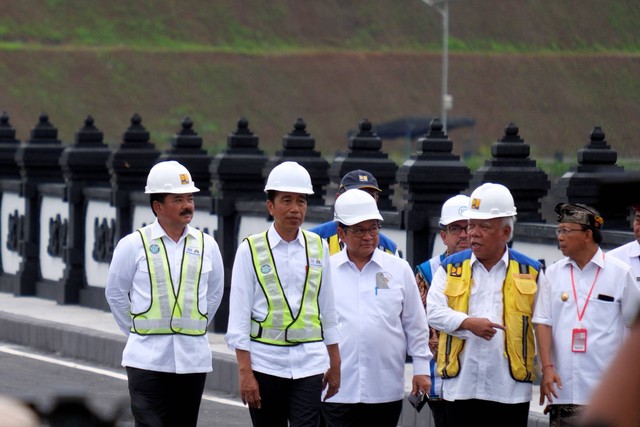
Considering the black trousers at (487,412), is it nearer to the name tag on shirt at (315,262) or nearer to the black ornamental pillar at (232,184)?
the name tag on shirt at (315,262)

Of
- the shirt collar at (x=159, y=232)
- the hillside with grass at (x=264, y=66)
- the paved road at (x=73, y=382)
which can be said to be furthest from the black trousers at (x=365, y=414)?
the hillside with grass at (x=264, y=66)

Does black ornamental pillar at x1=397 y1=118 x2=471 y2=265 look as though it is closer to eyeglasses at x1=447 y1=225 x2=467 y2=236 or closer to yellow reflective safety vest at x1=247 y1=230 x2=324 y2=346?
eyeglasses at x1=447 y1=225 x2=467 y2=236

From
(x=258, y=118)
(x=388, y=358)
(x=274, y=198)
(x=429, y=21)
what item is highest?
(x=429, y=21)

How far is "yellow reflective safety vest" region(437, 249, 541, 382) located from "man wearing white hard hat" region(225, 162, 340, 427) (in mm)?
605

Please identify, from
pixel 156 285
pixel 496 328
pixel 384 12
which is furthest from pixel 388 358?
pixel 384 12

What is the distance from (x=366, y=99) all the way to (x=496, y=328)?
9959 centimetres

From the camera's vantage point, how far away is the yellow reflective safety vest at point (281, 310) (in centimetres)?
785

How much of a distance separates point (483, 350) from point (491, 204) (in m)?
0.68

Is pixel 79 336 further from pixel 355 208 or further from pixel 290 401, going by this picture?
pixel 355 208

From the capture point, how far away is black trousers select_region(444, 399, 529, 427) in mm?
7547

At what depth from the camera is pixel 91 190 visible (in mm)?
18938

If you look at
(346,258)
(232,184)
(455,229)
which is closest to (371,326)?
(346,258)

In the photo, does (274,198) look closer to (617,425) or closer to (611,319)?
(611,319)

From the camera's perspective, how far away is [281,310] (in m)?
7.87
